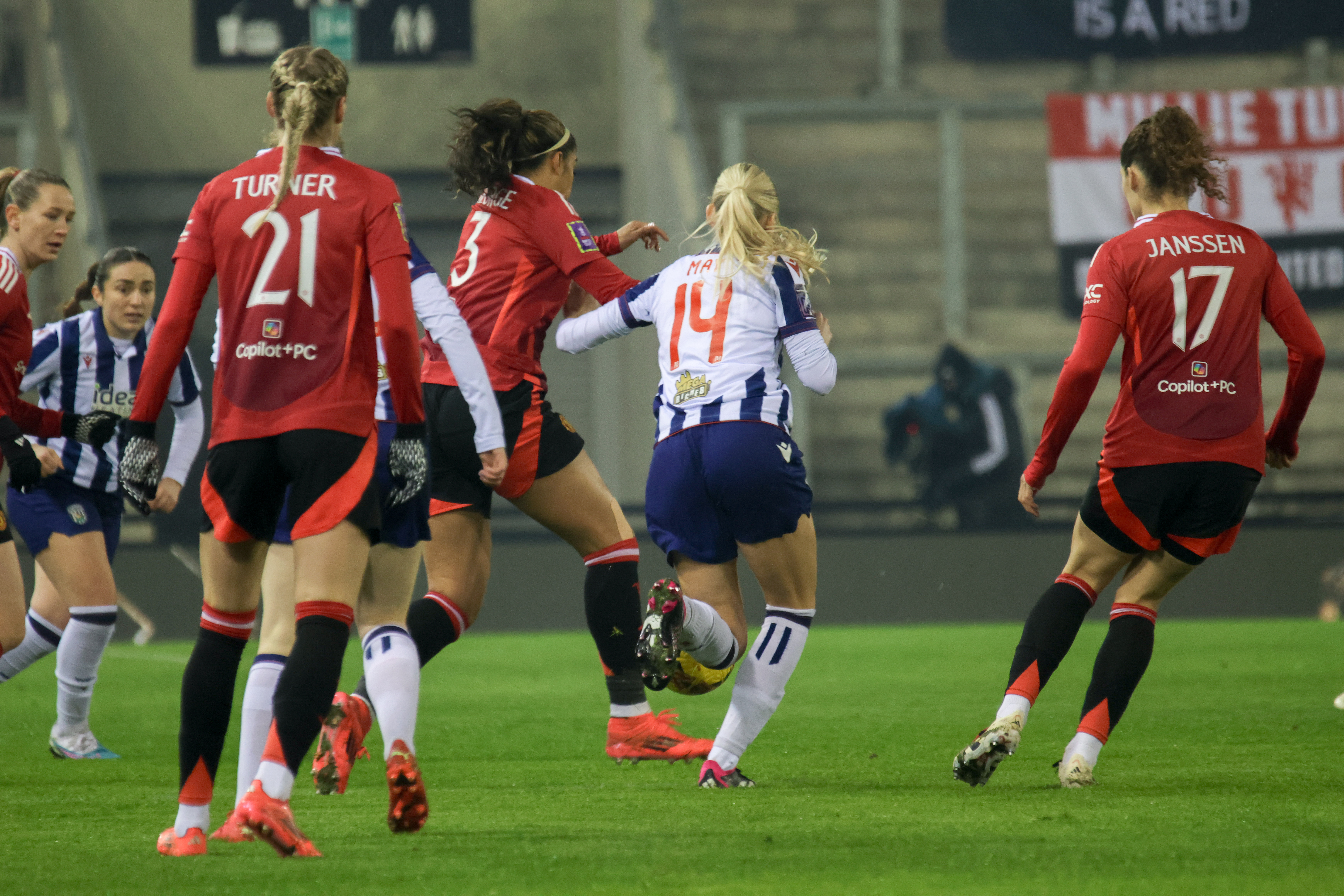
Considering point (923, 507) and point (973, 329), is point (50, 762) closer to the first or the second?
point (923, 507)

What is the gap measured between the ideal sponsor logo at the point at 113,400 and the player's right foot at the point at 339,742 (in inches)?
72.6

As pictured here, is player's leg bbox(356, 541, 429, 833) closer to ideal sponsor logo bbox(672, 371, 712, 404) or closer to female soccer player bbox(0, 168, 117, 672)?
ideal sponsor logo bbox(672, 371, 712, 404)

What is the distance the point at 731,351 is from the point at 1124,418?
107cm

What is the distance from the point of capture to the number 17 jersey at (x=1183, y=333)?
440 centimetres

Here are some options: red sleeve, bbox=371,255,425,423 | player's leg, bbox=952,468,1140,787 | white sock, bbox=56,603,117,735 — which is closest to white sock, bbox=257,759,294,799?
red sleeve, bbox=371,255,425,423

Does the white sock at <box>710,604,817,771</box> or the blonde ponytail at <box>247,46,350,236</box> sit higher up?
the blonde ponytail at <box>247,46,350,236</box>

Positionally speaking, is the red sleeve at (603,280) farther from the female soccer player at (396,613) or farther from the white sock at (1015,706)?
the white sock at (1015,706)

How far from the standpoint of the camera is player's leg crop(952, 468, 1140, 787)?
4410 millimetres

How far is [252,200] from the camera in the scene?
3.45 meters

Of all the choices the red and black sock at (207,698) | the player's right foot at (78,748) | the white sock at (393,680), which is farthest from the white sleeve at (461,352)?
the player's right foot at (78,748)

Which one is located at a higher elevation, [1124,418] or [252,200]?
[252,200]

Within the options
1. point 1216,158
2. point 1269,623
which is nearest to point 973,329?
point 1269,623

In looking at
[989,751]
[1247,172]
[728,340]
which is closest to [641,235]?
[728,340]

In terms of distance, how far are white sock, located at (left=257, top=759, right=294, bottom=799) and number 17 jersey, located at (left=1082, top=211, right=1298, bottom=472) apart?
7.61ft
